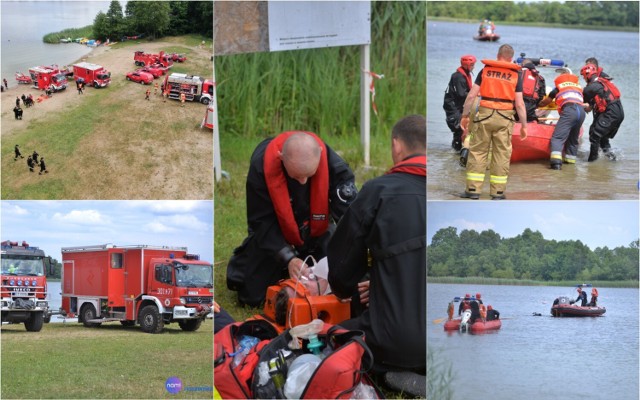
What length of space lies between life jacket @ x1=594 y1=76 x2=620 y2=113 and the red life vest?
515 millimetres

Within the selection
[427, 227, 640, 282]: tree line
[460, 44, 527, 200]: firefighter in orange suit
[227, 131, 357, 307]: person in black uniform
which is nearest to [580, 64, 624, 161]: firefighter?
[460, 44, 527, 200]: firefighter in orange suit

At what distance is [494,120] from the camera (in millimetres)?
4312

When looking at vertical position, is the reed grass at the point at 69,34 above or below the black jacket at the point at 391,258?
above

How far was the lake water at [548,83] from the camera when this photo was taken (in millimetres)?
4324

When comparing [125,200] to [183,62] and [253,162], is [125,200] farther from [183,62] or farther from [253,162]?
[253,162]

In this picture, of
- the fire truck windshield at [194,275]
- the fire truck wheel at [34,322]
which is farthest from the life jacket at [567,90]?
the fire truck wheel at [34,322]

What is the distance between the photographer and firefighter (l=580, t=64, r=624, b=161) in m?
4.49

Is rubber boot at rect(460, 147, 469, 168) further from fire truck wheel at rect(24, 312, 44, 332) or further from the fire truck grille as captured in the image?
fire truck wheel at rect(24, 312, 44, 332)

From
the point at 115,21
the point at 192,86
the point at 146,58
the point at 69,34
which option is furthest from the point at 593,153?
the point at 69,34

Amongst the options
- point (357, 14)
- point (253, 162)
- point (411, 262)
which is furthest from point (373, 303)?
point (357, 14)

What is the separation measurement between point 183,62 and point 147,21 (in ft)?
1.06

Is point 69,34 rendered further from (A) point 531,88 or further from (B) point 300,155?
(A) point 531,88

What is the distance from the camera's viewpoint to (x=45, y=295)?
4.91 meters

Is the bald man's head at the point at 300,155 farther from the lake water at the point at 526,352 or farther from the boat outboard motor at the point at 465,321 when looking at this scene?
the boat outboard motor at the point at 465,321
